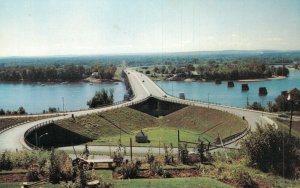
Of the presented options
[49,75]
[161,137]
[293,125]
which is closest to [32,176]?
[161,137]

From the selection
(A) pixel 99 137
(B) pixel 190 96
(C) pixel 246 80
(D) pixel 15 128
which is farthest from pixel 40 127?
(C) pixel 246 80

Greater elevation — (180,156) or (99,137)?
(180,156)

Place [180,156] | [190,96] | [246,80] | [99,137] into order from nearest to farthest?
[180,156], [99,137], [190,96], [246,80]

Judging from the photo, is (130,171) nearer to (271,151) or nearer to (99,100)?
(271,151)

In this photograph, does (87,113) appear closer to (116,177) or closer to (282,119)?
(282,119)

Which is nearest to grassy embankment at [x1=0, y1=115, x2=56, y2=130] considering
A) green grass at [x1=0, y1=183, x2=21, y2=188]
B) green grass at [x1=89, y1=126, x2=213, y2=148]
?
green grass at [x1=89, y1=126, x2=213, y2=148]
